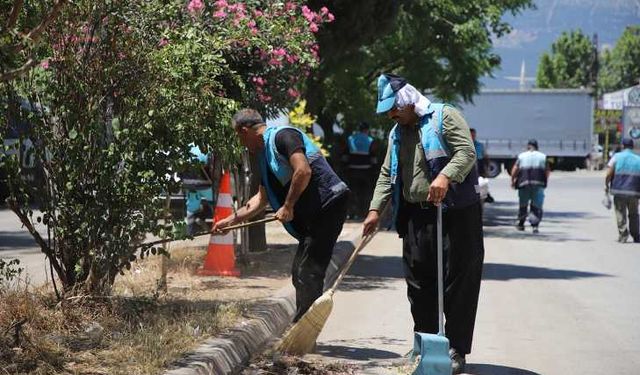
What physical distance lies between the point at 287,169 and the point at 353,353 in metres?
1.50

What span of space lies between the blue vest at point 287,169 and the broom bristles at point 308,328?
0.77 meters

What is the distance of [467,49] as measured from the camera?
24109 millimetres

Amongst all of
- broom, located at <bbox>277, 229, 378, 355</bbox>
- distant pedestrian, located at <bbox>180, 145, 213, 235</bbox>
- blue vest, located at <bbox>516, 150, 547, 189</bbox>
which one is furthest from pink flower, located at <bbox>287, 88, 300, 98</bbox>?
blue vest, located at <bbox>516, 150, 547, 189</bbox>

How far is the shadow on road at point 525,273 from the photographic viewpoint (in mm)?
13023

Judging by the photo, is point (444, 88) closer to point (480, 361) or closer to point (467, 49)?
point (467, 49)

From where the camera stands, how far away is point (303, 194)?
7574mm

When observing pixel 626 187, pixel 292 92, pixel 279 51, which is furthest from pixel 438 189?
pixel 626 187

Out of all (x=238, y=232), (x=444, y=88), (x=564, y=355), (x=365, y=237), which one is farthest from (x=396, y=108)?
(x=444, y=88)

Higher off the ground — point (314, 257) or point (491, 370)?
point (314, 257)

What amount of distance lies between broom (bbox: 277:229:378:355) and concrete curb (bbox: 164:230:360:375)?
12.6 inches

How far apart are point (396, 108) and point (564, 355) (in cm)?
241

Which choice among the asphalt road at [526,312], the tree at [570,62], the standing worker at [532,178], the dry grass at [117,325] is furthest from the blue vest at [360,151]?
the tree at [570,62]

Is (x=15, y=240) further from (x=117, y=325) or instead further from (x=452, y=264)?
(x=452, y=264)

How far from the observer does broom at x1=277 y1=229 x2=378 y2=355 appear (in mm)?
7059
